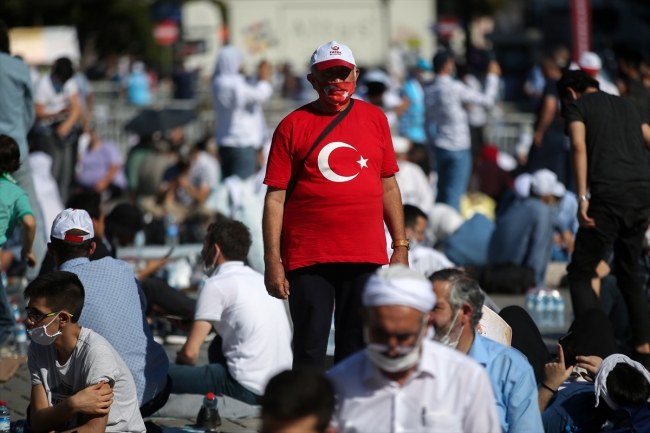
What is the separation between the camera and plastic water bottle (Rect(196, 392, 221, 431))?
626cm

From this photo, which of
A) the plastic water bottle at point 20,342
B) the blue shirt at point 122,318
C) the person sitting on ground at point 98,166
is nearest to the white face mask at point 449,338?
the blue shirt at point 122,318

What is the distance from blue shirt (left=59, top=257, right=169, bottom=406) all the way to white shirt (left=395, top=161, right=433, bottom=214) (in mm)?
5553

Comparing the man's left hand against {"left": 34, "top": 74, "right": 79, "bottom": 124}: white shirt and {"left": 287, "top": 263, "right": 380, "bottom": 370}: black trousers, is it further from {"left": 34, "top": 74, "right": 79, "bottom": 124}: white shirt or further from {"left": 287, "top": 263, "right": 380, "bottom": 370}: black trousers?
{"left": 34, "top": 74, "right": 79, "bottom": 124}: white shirt

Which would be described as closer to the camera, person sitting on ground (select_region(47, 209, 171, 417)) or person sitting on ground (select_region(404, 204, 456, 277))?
person sitting on ground (select_region(47, 209, 171, 417))

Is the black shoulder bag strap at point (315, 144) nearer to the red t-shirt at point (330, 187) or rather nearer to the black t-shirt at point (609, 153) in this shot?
the red t-shirt at point (330, 187)

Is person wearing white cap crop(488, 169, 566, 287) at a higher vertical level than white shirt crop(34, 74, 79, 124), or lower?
lower

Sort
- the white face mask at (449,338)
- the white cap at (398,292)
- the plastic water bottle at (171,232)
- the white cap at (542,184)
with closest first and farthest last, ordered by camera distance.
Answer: the white cap at (398,292) → the white face mask at (449,338) → the white cap at (542,184) → the plastic water bottle at (171,232)

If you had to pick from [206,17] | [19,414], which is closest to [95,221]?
[19,414]

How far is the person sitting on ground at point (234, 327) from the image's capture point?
6.55 meters

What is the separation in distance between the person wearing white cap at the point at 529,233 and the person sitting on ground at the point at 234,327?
4038 mm

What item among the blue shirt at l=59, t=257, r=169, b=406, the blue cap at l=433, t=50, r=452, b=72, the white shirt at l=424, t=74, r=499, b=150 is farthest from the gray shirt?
the blue cap at l=433, t=50, r=452, b=72

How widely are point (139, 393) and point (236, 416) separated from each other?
90 centimetres

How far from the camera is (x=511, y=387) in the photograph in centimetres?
429

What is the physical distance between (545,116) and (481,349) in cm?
833
